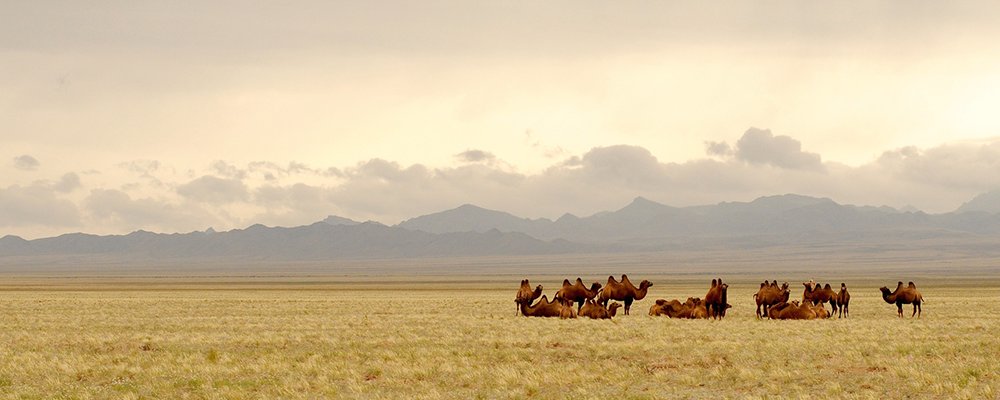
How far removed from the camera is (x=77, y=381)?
67.3 ft

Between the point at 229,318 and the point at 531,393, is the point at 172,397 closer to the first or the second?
the point at 531,393

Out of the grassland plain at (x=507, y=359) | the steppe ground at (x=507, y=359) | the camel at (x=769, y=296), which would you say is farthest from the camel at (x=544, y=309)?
the camel at (x=769, y=296)

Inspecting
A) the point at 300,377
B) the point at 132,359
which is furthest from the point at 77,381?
the point at 300,377

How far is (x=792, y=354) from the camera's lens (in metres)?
22.4

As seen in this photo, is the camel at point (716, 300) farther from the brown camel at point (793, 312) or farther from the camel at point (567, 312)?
the camel at point (567, 312)

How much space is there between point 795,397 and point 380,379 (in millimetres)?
8132

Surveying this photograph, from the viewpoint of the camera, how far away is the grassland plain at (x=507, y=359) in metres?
18.8

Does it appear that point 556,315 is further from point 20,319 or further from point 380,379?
point 20,319

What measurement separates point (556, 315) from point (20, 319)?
20.0 meters

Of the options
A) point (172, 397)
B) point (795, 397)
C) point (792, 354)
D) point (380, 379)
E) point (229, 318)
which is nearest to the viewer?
point (795, 397)

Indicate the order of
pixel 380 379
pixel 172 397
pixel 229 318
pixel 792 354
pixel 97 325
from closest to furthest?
pixel 172 397, pixel 380 379, pixel 792 354, pixel 97 325, pixel 229 318

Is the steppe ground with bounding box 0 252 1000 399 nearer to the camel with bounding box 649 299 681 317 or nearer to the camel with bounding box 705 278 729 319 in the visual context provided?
the camel with bounding box 705 278 729 319

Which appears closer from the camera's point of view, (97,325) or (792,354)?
(792,354)

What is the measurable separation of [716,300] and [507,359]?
12282 mm
